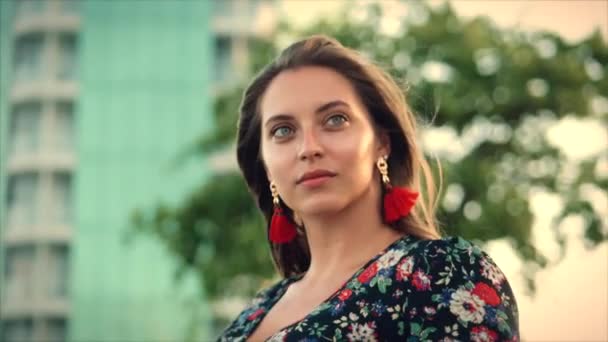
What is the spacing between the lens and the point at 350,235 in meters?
2.51

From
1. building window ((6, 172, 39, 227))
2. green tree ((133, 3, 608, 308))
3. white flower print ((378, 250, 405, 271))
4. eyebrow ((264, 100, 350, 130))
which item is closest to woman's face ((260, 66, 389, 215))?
eyebrow ((264, 100, 350, 130))

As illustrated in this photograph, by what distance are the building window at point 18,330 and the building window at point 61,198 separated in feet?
7.41

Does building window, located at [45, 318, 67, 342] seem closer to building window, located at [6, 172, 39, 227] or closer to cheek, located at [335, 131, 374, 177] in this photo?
building window, located at [6, 172, 39, 227]

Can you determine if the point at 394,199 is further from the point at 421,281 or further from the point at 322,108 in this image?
the point at 421,281

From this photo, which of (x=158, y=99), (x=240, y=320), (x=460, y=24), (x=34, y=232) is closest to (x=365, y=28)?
(x=460, y=24)

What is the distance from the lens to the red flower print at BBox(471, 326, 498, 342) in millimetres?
1998

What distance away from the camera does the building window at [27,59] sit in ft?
72.5

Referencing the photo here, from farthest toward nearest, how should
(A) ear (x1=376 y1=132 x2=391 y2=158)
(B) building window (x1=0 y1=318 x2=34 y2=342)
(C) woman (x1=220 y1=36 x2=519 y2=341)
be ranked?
(B) building window (x1=0 y1=318 x2=34 y2=342) → (A) ear (x1=376 y1=132 x2=391 y2=158) → (C) woman (x1=220 y1=36 x2=519 y2=341)

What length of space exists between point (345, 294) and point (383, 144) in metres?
0.51

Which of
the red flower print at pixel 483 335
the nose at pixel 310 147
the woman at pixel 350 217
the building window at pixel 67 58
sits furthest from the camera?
the building window at pixel 67 58

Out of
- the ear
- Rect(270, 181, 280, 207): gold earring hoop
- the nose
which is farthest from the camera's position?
Rect(270, 181, 280, 207): gold earring hoop

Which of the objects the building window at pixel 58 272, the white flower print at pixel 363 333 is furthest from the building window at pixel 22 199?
the white flower print at pixel 363 333

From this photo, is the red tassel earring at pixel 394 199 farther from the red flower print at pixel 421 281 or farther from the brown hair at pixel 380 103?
the red flower print at pixel 421 281

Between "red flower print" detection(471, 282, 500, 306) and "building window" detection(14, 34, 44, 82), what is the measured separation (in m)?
20.9
